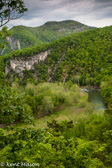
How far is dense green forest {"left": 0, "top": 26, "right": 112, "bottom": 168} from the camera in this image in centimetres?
626

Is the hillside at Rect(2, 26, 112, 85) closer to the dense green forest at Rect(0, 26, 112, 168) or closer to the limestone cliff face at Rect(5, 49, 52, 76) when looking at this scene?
the dense green forest at Rect(0, 26, 112, 168)

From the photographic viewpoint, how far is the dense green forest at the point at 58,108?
626 cm

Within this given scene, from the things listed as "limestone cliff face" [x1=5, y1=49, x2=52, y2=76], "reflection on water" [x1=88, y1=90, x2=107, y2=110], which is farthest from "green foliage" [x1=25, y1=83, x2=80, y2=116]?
"limestone cliff face" [x1=5, y1=49, x2=52, y2=76]

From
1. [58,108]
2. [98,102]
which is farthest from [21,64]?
[98,102]

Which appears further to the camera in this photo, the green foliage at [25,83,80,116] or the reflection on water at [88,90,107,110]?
the reflection on water at [88,90,107,110]

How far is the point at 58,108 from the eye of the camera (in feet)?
162

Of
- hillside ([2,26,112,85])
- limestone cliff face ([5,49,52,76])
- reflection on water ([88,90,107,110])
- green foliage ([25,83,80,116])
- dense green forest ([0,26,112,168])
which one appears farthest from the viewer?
limestone cliff face ([5,49,52,76])

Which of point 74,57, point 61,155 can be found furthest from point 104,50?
point 61,155

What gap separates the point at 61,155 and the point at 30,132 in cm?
514

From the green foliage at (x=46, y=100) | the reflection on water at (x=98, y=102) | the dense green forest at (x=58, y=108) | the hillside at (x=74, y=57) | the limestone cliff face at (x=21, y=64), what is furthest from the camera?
the limestone cliff face at (x=21, y=64)

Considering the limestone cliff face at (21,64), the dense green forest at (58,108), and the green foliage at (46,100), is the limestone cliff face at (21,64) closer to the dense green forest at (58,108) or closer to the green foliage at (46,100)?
the dense green forest at (58,108)

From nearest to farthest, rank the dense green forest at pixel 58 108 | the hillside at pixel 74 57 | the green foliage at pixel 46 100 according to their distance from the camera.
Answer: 1. the dense green forest at pixel 58 108
2. the green foliage at pixel 46 100
3. the hillside at pixel 74 57

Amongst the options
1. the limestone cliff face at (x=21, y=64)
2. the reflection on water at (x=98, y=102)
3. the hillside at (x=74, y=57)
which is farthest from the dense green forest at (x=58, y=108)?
the limestone cliff face at (x=21, y=64)

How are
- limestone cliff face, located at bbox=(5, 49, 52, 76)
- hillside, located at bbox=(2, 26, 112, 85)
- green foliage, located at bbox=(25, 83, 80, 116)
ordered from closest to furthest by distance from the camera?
green foliage, located at bbox=(25, 83, 80, 116), hillside, located at bbox=(2, 26, 112, 85), limestone cliff face, located at bbox=(5, 49, 52, 76)
